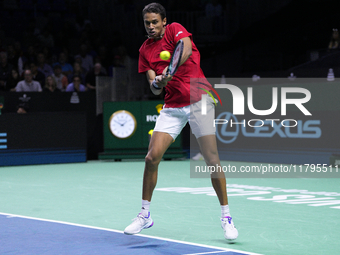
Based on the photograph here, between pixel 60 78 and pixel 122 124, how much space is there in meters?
2.48

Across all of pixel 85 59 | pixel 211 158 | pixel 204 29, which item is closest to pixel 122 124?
pixel 85 59

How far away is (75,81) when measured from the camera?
43.2ft

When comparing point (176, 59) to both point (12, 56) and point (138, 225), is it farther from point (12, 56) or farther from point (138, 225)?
point (12, 56)

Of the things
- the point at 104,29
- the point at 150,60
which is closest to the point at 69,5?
the point at 104,29

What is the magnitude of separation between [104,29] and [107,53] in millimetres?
2280

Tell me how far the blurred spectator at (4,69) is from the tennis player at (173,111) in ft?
31.4

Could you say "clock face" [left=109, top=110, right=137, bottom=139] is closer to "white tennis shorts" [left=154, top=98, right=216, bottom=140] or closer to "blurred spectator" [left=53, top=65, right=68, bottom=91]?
"blurred spectator" [left=53, top=65, right=68, bottom=91]

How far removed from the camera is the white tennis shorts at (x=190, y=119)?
475 centimetres

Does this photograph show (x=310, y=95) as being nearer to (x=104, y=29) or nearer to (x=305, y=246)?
(x=305, y=246)

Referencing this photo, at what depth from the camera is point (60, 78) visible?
14023 mm

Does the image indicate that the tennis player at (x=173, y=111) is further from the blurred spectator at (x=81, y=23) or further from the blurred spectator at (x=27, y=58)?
the blurred spectator at (x=81, y=23)

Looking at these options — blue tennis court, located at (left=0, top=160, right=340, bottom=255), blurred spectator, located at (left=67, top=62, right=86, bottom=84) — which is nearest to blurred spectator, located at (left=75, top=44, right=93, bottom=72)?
blurred spectator, located at (left=67, top=62, right=86, bottom=84)

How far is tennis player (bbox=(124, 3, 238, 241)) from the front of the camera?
184 inches

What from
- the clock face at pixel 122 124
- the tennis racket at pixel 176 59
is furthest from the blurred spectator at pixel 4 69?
the tennis racket at pixel 176 59
